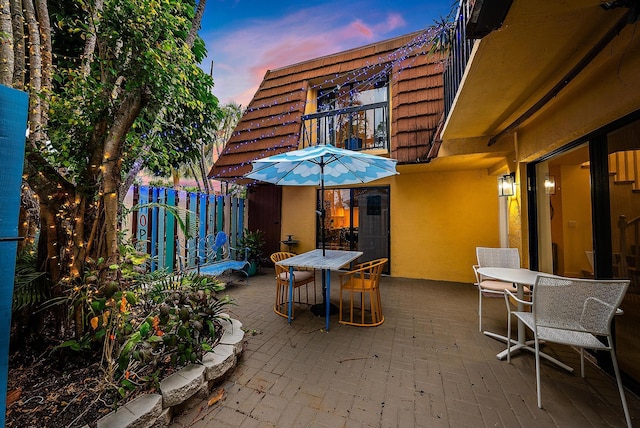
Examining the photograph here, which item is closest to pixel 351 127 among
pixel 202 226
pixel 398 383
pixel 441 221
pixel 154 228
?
pixel 441 221

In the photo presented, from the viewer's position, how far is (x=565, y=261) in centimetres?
356

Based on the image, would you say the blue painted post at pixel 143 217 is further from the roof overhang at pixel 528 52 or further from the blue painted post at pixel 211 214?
the roof overhang at pixel 528 52

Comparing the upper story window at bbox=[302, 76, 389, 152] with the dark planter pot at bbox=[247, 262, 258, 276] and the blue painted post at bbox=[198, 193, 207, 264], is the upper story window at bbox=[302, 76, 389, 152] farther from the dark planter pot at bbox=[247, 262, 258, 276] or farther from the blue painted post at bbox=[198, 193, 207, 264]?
the dark planter pot at bbox=[247, 262, 258, 276]

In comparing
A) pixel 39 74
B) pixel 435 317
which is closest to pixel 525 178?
pixel 435 317

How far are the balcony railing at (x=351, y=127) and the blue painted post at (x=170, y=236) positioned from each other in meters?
3.38

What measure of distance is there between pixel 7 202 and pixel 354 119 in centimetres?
617

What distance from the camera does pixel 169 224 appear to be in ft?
15.5

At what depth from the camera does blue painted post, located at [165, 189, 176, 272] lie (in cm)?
466

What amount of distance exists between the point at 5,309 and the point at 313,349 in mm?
2292

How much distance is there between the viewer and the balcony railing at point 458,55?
256cm

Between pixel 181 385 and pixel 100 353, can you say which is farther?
pixel 100 353

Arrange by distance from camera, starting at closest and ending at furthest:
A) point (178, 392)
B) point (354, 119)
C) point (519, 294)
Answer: point (178, 392) → point (519, 294) → point (354, 119)

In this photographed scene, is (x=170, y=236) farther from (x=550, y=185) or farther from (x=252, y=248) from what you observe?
(x=550, y=185)

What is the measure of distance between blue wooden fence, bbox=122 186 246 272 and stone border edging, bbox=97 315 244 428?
1.95 m
